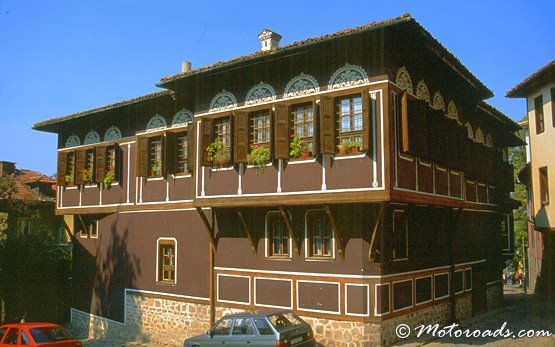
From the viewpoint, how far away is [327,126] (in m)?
13.7

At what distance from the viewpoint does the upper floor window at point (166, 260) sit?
19062 mm

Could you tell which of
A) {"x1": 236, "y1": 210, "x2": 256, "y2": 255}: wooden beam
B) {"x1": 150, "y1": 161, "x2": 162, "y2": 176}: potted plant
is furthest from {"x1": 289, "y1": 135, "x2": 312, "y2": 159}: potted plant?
{"x1": 150, "y1": 161, "x2": 162, "y2": 176}: potted plant

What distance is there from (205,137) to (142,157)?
434cm

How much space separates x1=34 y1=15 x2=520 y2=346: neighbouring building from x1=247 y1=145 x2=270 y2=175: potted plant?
64mm

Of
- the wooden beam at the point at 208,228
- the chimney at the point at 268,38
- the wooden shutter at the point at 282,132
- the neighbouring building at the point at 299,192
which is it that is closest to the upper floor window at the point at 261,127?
the neighbouring building at the point at 299,192

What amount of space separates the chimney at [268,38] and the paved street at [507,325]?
10499 mm

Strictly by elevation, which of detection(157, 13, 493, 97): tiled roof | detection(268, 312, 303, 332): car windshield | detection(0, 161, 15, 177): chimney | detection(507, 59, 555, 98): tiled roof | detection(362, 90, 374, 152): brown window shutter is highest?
detection(507, 59, 555, 98): tiled roof

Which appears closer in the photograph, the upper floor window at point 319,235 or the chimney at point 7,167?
the upper floor window at point 319,235

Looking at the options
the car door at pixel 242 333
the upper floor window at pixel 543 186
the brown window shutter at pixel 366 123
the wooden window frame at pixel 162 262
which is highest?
the brown window shutter at pixel 366 123

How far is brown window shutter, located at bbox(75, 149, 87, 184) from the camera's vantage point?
72.0 feet

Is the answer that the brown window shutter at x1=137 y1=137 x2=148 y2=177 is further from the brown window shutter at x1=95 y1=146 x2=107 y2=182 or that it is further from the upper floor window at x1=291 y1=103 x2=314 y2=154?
the upper floor window at x1=291 y1=103 x2=314 y2=154

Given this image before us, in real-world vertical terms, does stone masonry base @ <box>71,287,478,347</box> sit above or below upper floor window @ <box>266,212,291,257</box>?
below

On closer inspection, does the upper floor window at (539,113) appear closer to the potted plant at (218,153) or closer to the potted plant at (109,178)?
the potted plant at (218,153)

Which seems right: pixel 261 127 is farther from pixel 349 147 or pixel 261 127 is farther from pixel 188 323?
pixel 188 323
